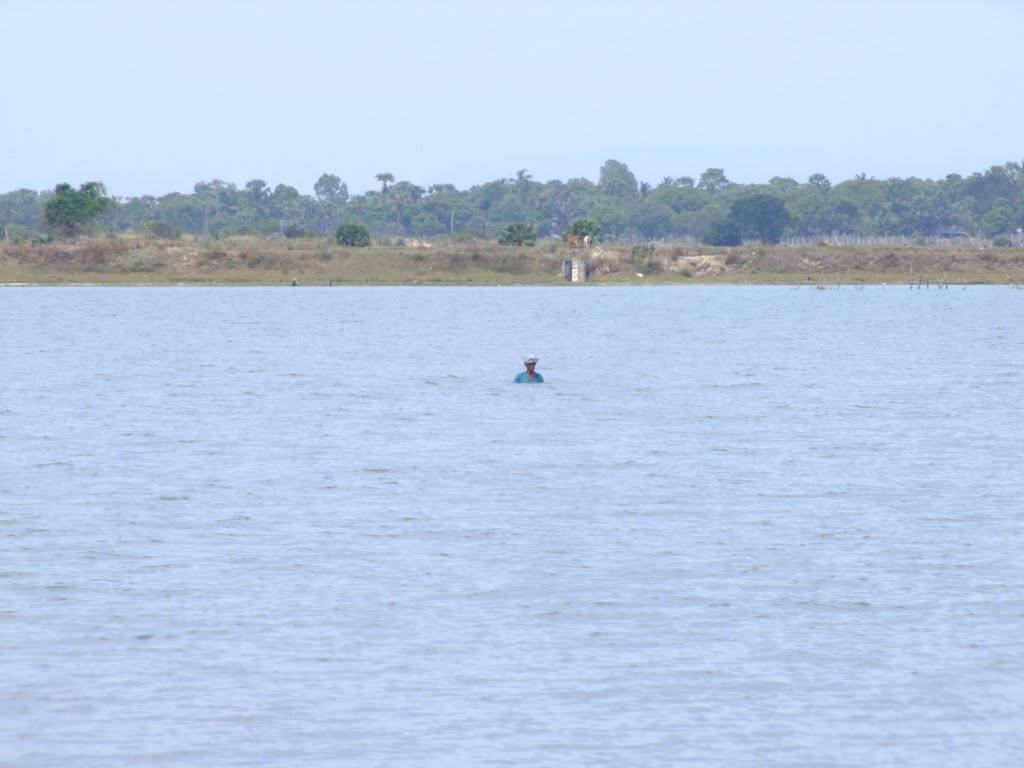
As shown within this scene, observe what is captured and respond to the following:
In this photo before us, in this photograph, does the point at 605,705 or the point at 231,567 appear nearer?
the point at 605,705

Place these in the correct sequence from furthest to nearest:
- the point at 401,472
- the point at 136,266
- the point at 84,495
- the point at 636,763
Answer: the point at 136,266
the point at 401,472
the point at 84,495
the point at 636,763

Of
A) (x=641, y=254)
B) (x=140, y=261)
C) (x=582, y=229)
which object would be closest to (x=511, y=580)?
(x=140, y=261)

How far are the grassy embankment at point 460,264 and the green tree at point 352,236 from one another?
159cm

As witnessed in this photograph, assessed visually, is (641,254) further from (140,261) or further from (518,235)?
(140,261)

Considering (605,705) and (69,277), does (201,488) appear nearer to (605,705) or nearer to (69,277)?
(605,705)

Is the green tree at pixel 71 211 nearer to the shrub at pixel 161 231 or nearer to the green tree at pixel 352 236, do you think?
the shrub at pixel 161 231

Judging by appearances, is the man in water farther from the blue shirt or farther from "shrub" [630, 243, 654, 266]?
"shrub" [630, 243, 654, 266]

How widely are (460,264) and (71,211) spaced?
38192 millimetres

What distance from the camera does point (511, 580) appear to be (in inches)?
808

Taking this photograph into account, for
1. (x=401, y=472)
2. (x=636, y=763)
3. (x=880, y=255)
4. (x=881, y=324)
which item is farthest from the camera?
(x=880, y=255)

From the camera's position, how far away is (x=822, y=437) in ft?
129

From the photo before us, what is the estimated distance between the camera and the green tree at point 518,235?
165 metres

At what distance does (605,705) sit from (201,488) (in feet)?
52.6

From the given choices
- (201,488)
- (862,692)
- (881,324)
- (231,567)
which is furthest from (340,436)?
(881,324)
